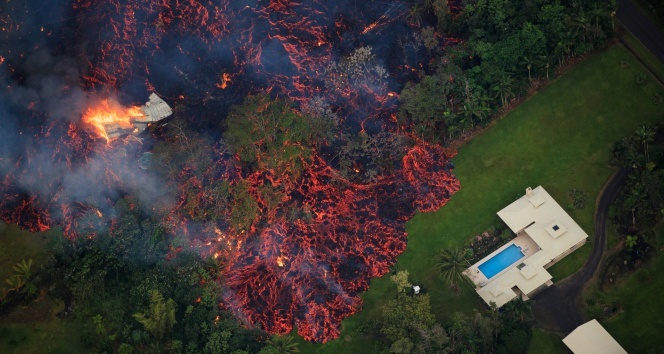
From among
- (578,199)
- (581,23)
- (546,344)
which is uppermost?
(581,23)

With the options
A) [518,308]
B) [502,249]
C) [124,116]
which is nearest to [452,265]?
[502,249]

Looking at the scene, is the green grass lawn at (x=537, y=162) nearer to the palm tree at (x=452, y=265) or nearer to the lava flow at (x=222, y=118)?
the palm tree at (x=452, y=265)

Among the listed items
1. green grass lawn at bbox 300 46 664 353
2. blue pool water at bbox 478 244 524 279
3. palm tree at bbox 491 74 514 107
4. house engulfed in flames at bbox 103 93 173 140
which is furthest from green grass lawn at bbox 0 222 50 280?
palm tree at bbox 491 74 514 107

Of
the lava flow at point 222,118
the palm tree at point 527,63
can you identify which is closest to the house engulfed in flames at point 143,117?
the lava flow at point 222,118

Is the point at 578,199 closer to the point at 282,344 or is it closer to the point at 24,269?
the point at 282,344

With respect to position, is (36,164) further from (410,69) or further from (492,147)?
(492,147)

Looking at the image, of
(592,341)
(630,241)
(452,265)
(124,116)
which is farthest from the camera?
(124,116)

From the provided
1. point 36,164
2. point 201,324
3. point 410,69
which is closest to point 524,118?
point 410,69
